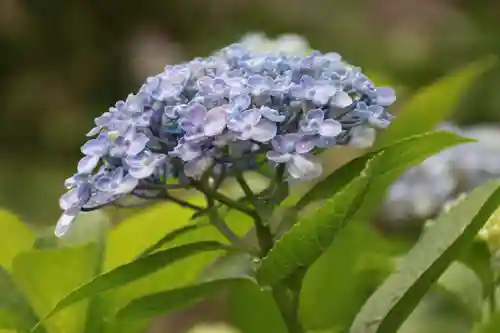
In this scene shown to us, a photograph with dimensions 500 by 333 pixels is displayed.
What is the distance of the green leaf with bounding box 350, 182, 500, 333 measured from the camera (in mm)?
479

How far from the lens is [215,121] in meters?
0.43

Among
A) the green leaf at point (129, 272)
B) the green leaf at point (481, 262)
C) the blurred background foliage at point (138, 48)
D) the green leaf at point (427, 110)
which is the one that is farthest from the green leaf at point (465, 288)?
the blurred background foliage at point (138, 48)

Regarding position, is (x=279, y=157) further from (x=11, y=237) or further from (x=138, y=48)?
(x=138, y=48)

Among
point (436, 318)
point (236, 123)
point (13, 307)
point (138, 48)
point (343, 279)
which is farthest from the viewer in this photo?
point (138, 48)

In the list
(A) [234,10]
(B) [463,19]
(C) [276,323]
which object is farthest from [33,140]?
(C) [276,323]

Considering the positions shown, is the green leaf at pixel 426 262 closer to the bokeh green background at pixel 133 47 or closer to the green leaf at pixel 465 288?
the green leaf at pixel 465 288

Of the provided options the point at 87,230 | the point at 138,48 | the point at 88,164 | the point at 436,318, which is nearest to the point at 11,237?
the point at 87,230

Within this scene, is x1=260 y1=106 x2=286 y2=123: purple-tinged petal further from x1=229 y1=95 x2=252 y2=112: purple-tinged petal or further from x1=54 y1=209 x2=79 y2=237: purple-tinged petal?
x1=54 y1=209 x2=79 y2=237: purple-tinged petal

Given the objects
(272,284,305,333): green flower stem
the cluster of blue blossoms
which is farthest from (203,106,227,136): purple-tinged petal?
(272,284,305,333): green flower stem

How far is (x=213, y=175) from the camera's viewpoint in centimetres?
50

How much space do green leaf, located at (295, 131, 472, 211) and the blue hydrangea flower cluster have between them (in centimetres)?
34

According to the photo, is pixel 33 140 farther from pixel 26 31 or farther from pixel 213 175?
pixel 213 175

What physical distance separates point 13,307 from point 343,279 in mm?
253

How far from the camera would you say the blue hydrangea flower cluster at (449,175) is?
0.84 meters
